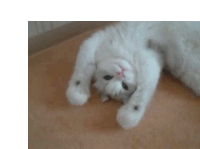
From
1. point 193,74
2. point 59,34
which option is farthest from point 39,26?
point 193,74

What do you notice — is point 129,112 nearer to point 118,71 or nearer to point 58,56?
point 118,71

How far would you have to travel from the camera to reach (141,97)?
1.03 meters

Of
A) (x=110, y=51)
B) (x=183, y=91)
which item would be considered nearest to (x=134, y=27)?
(x=110, y=51)

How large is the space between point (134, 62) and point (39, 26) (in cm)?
72

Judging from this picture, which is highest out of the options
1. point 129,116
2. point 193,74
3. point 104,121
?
point 193,74

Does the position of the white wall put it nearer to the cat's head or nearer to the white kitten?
the white kitten

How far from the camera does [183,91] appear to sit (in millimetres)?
1172

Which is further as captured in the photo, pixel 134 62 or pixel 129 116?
pixel 134 62

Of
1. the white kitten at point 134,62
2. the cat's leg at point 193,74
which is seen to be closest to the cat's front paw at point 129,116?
the white kitten at point 134,62

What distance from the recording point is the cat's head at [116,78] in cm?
104

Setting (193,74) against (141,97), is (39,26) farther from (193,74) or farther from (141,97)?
(193,74)

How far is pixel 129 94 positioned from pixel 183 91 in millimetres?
314

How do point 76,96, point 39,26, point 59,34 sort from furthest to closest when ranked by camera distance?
1. point 59,34
2. point 39,26
3. point 76,96

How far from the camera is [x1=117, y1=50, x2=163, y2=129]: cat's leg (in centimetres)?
99
